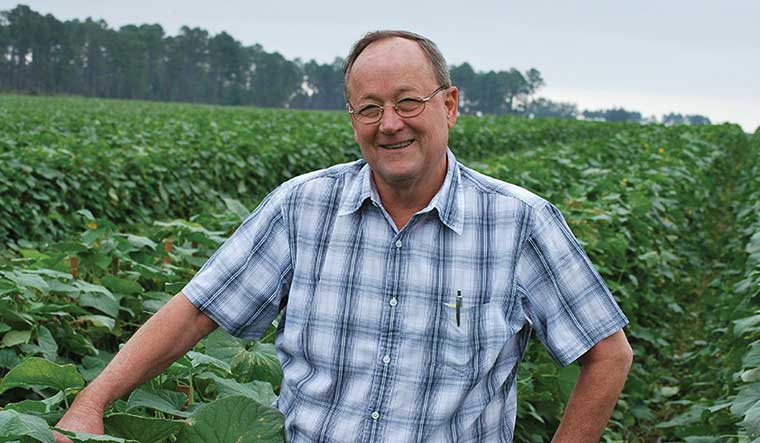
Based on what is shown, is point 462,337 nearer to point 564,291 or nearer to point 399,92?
point 564,291

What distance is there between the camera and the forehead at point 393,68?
80.7 inches

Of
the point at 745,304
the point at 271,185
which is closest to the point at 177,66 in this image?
the point at 271,185

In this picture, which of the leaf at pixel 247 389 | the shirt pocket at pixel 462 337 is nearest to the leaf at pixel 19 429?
the leaf at pixel 247 389

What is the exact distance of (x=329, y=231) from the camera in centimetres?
220

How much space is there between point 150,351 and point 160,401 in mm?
128

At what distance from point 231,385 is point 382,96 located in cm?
78

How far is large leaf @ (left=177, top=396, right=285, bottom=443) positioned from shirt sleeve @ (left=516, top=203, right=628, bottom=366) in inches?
28.4

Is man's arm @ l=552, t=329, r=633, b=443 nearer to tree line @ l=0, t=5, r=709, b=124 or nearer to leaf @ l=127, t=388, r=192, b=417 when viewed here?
leaf @ l=127, t=388, r=192, b=417

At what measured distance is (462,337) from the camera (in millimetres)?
2076

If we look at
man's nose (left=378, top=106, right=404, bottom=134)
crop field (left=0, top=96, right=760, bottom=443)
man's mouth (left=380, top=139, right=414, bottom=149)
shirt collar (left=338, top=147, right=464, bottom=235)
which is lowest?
crop field (left=0, top=96, right=760, bottom=443)

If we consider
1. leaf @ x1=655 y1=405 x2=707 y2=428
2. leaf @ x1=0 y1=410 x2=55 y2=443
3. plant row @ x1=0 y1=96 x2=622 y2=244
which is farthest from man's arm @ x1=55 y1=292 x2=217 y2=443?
plant row @ x1=0 y1=96 x2=622 y2=244

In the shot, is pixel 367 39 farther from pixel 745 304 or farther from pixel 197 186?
pixel 197 186

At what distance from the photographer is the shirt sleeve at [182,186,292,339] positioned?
2184 millimetres

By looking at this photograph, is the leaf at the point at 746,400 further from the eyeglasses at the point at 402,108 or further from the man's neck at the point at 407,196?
the eyeglasses at the point at 402,108
